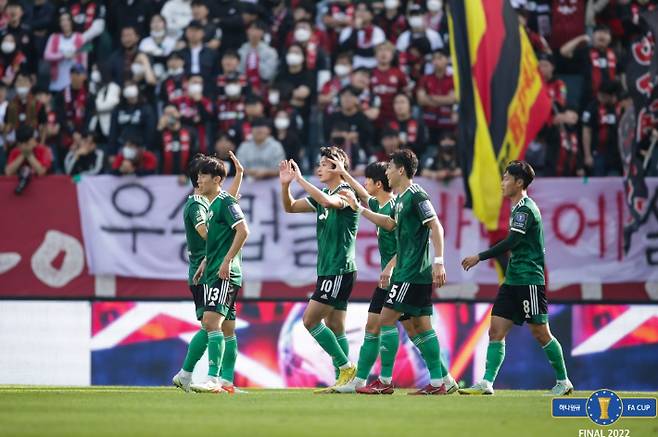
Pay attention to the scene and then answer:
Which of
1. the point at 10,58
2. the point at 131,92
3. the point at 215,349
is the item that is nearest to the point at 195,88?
the point at 131,92

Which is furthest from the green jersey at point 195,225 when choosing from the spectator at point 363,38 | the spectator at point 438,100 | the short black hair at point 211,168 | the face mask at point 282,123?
the spectator at point 363,38

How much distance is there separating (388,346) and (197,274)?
202 centimetres

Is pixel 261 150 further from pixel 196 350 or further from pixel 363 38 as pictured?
pixel 196 350

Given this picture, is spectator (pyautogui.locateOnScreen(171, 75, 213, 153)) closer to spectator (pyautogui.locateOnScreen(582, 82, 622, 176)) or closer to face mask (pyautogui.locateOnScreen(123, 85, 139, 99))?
face mask (pyautogui.locateOnScreen(123, 85, 139, 99))

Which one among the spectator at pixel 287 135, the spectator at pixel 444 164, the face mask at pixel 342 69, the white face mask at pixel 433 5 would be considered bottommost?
the spectator at pixel 444 164

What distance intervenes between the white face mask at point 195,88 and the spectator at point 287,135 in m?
1.50

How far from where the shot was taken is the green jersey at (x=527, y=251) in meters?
13.9

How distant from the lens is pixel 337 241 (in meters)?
14.2

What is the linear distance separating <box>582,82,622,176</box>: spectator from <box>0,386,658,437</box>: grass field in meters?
7.85

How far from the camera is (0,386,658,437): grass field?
10062 mm

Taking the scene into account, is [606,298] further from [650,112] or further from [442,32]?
[442,32]

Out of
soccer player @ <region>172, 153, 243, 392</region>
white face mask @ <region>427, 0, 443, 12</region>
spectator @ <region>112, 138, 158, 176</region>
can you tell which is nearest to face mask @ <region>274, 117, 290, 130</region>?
spectator @ <region>112, 138, 158, 176</region>

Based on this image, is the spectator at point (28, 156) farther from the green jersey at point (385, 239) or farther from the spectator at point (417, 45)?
the green jersey at point (385, 239)

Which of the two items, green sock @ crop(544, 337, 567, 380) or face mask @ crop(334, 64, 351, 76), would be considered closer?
green sock @ crop(544, 337, 567, 380)
